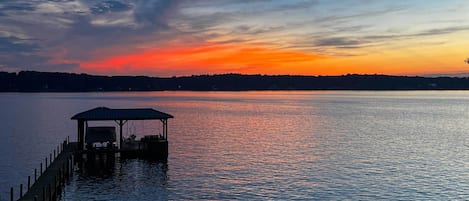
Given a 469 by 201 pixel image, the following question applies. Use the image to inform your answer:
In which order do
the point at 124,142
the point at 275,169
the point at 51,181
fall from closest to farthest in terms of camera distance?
the point at 51,181, the point at 275,169, the point at 124,142

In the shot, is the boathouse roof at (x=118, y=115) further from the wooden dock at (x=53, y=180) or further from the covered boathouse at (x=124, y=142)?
the wooden dock at (x=53, y=180)

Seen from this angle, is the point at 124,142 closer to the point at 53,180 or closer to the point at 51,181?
the point at 53,180

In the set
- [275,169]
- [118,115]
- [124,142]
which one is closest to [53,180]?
[118,115]

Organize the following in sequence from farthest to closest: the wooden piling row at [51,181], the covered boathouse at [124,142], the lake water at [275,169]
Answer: the covered boathouse at [124,142] < the lake water at [275,169] < the wooden piling row at [51,181]

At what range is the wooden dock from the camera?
100 feet

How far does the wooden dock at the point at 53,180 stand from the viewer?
1203 inches

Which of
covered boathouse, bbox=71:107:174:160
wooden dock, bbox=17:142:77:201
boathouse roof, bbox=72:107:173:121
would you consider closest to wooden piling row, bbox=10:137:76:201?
wooden dock, bbox=17:142:77:201

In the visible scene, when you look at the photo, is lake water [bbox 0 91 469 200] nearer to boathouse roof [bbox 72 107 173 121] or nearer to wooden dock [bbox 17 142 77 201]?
wooden dock [bbox 17 142 77 201]

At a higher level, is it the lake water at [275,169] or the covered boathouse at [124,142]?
the covered boathouse at [124,142]

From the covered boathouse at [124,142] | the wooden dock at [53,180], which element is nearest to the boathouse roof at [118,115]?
the covered boathouse at [124,142]

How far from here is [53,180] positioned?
116 ft

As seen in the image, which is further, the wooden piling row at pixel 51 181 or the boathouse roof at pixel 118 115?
the boathouse roof at pixel 118 115

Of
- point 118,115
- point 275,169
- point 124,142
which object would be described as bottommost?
point 275,169

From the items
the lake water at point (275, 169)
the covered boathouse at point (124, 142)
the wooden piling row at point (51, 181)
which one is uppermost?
the covered boathouse at point (124, 142)
